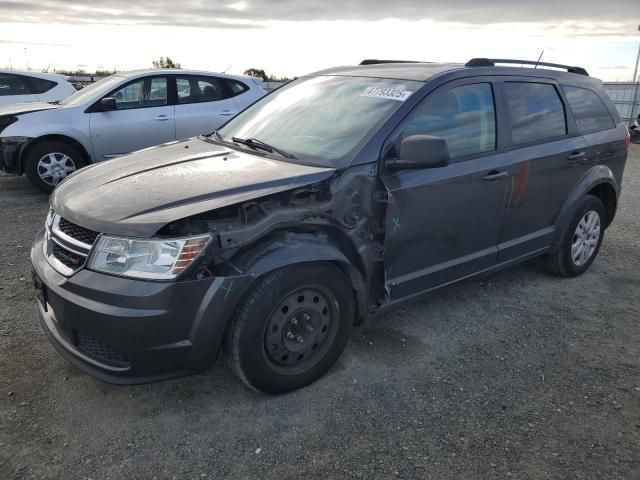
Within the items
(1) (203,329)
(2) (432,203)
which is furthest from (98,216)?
(2) (432,203)

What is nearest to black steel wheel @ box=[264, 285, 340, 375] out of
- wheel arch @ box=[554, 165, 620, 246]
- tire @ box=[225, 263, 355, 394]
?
tire @ box=[225, 263, 355, 394]

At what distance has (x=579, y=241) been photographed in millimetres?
4629

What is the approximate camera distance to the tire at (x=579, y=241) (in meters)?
4.45

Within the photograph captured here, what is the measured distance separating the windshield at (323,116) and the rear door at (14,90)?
757 cm

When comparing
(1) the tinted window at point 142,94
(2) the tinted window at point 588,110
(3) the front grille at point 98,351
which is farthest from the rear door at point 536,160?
(1) the tinted window at point 142,94

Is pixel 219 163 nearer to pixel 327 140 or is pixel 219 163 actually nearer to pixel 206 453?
pixel 327 140

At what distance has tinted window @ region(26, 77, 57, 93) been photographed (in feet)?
32.1

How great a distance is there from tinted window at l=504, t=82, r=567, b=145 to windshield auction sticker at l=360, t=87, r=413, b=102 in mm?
971

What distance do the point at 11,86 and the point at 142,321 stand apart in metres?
9.32

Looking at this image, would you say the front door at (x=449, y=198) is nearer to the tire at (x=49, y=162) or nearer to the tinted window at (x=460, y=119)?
the tinted window at (x=460, y=119)

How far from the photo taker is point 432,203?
3260mm

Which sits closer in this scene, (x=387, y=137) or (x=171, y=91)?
(x=387, y=137)

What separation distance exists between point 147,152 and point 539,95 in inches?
116

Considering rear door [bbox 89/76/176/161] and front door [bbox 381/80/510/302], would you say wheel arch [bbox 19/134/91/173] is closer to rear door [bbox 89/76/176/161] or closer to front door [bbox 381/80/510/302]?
rear door [bbox 89/76/176/161]
